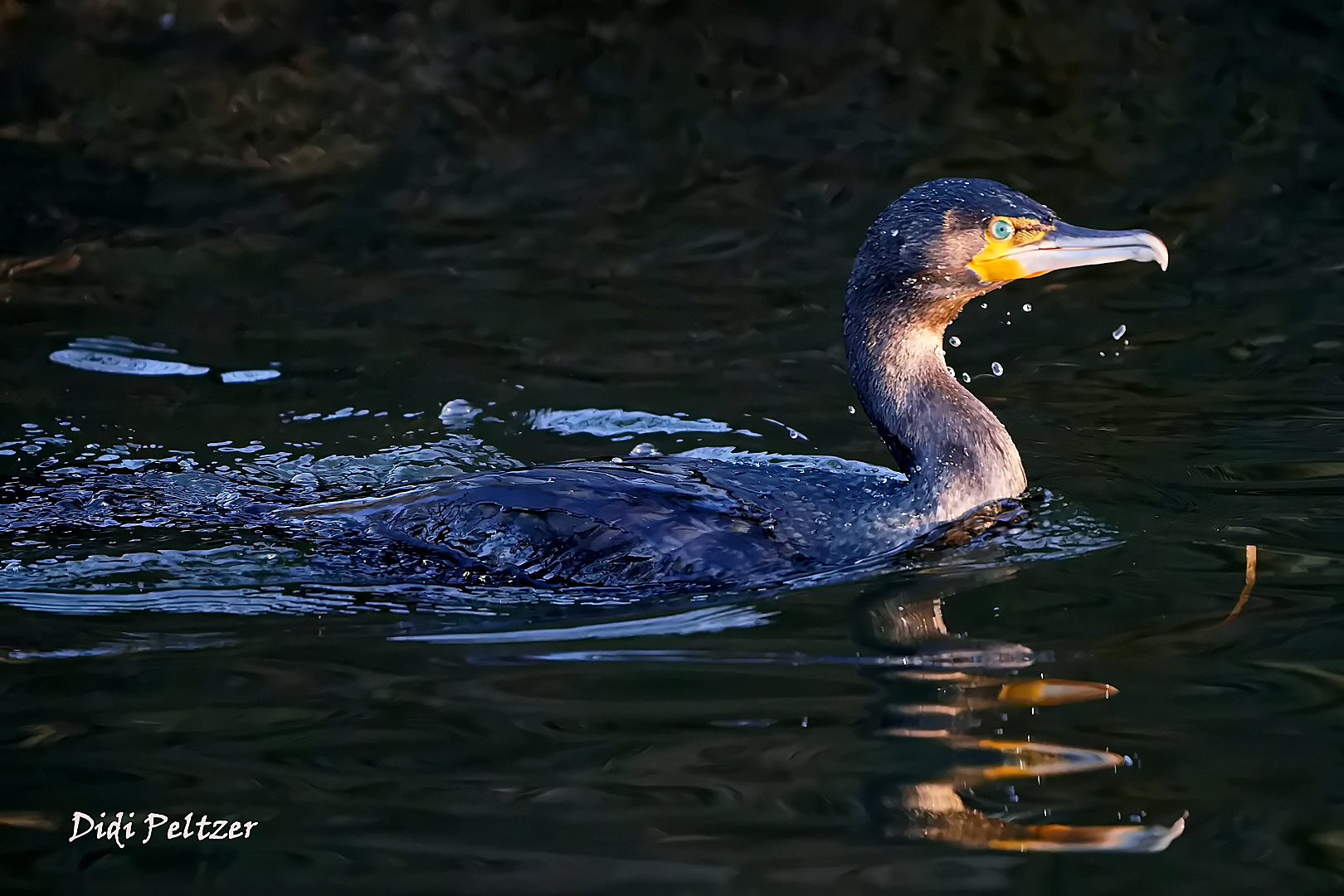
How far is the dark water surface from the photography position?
290 cm

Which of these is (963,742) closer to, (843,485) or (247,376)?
(843,485)

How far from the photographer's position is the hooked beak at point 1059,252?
4473 mm

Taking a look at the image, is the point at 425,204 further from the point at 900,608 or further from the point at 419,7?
the point at 900,608

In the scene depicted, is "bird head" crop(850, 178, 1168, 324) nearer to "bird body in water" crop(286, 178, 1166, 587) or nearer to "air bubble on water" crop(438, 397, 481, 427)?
A: "bird body in water" crop(286, 178, 1166, 587)

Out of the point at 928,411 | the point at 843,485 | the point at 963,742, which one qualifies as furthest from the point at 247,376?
the point at 963,742

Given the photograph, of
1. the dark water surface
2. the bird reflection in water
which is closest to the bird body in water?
the dark water surface

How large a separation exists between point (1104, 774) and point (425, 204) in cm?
642

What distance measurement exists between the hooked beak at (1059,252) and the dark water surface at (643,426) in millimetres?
759

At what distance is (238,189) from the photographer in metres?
8.86

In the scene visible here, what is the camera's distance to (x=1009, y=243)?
4.64 m

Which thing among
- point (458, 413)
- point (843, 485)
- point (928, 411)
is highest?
point (928, 411)

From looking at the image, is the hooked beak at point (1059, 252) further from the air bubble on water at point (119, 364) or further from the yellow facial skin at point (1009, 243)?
the air bubble on water at point (119, 364)

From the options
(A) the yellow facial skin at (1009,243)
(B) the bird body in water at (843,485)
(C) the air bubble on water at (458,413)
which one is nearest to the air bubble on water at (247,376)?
(C) the air bubble on water at (458,413)

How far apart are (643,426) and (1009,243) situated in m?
1.79
